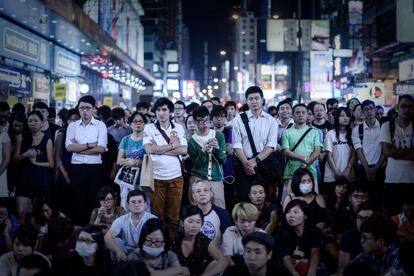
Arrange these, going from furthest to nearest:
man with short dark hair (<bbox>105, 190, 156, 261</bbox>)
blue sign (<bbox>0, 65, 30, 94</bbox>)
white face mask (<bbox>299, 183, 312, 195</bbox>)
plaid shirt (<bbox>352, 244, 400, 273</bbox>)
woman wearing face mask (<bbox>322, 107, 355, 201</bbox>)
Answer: blue sign (<bbox>0, 65, 30, 94</bbox>), woman wearing face mask (<bbox>322, 107, 355, 201</bbox>), white face mask (<bbox>299, 183, 312, 195</bbox>), man with short dark hair (<bbox>105, 190, 156, 261</bbox>), plaid shirt (<bbox>352, 244, 400, 273</bbox>)

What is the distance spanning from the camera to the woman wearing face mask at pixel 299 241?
6.10 metres

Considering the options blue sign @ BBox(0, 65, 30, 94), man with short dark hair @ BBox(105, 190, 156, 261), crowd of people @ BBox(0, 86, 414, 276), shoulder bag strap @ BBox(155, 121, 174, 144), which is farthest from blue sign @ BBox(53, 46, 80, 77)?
man with short dark hair @ BBox(105, 190, 156, 261)

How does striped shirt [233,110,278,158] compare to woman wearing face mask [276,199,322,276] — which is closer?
woman wearing face mask [276,199,322,276]

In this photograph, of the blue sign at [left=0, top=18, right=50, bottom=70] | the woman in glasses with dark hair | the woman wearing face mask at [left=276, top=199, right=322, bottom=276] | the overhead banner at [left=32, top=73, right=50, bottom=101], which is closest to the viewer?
the woman wearing face mask at [left=276, top=199, right=322, bottom=276]

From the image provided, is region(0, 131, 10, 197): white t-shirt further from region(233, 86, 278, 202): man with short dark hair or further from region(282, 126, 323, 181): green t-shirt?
region(282, 126, 323, 181): green t-shirt

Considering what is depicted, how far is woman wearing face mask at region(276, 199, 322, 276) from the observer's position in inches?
240

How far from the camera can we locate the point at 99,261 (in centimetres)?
576

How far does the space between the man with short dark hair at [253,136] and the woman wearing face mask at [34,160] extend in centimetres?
298

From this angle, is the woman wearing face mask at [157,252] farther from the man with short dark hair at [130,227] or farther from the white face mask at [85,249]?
the man with short dark hair at [130,227]

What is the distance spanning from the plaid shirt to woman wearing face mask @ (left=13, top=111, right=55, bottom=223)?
4911 millimetres

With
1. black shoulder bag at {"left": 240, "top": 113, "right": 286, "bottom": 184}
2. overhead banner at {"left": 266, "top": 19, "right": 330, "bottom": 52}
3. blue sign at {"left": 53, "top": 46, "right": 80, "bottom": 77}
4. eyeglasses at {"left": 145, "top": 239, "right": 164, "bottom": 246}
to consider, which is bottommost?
eyeglasses at {"left": 145, "top": 239, "right": 164, "bottom": 246}

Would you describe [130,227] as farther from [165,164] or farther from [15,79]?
[15,79]

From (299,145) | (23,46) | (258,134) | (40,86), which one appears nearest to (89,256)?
(258,134)

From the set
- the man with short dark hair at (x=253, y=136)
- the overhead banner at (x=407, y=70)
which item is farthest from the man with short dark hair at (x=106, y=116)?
the overhead banner at (x=407, y=70)
